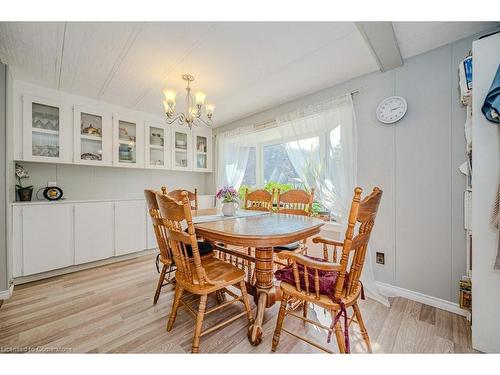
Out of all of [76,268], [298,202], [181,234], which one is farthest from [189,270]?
[76,268]

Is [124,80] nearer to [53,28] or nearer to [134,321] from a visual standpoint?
[53,28]

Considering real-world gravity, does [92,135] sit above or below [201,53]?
below

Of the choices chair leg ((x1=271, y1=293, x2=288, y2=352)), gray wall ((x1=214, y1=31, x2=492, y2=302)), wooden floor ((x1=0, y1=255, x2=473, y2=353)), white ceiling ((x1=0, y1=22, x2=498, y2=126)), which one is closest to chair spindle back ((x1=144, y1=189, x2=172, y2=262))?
wooden floor ((x1=0, y1=255, x2=473, y2=353))

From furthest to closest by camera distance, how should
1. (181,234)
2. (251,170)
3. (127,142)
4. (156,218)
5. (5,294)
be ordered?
1. (251,170)
2. (127,142)
3. (5,294)
4. (156,218)
5. (181,234)

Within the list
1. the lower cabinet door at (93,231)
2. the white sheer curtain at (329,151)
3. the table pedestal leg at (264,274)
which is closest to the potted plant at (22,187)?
the lower cabinet door at (93,231)

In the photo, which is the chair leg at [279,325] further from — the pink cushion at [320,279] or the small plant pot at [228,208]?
the small plant pot at [228,208]

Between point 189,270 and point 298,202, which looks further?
point 298,202

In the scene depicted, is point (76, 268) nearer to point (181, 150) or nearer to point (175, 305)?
point (175, 305)

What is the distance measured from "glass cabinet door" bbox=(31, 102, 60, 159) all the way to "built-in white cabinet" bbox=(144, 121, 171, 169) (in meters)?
1.02

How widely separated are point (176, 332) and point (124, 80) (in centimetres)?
248

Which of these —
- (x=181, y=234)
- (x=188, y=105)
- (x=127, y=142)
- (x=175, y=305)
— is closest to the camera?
(x=181, y=234)

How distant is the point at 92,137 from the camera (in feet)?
9.01
